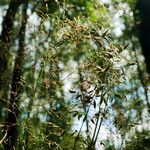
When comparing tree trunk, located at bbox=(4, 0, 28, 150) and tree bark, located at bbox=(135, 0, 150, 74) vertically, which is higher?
tree bark, located at bbox=(135, 0, 150, 74)

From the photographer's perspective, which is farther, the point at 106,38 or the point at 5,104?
the point at 5,104

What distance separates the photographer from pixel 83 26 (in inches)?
104

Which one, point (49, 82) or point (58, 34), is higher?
point (58, 34)

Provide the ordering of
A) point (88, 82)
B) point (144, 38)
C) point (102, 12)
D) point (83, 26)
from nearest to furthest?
point (88, 82) < point (83, 26) < point (102, 12) < point (144, 38)

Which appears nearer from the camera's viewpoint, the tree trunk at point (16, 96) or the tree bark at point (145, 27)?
the tree trunk at point (16, 96)

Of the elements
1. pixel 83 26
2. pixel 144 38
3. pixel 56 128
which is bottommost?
pixel 56 128

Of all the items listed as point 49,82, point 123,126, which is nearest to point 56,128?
point 49,82

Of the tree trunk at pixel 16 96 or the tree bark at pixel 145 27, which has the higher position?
the tree bark at pixel 145 27

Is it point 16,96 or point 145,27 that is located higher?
point 145,27

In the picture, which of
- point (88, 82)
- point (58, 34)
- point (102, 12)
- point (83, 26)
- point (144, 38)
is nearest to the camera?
point (88, 82)

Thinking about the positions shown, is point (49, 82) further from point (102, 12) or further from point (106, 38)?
point (102, 12)

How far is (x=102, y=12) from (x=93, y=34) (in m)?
0.50

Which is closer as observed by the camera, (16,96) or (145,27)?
(16,96)

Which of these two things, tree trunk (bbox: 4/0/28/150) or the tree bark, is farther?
the tree bark
